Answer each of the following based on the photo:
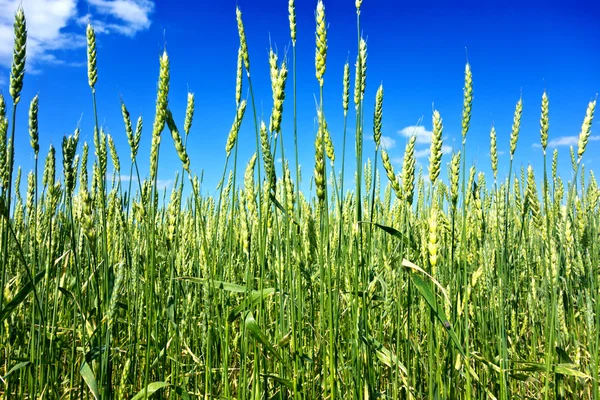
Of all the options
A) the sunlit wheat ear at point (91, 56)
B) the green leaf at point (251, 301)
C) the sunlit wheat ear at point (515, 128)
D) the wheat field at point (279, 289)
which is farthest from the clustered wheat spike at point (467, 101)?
the sunlit wheat ear at point (91, 56)

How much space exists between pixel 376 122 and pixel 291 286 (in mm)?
658

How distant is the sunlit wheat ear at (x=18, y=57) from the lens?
1106mm

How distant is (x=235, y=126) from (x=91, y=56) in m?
0.48

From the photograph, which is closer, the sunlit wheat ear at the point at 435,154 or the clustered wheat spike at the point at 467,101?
the sunlit wheat ear at the point at 435,154

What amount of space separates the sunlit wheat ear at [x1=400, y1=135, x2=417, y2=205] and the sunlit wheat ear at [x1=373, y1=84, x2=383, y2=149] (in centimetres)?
14

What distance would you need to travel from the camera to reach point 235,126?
144cm

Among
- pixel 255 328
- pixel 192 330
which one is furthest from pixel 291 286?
pixel 192 330

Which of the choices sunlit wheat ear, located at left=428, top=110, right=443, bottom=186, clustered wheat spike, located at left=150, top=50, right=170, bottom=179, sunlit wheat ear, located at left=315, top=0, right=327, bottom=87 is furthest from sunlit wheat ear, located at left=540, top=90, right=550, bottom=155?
clustered wheat spike, located at left=150, top=50, right=170, bottom=179

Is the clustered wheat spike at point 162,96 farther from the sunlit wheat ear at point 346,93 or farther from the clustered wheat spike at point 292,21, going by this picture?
the sunlit wheat ear at point 346,93

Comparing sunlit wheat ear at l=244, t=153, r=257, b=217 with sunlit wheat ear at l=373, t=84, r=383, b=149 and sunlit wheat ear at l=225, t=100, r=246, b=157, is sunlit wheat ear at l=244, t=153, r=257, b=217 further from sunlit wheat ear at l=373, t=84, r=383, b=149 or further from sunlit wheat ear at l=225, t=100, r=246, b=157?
sunlit wheat ear at l=373, t=84, r=383, b=149

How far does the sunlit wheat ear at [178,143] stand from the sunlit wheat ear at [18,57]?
0.37 m

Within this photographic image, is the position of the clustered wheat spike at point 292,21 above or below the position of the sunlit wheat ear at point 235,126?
above

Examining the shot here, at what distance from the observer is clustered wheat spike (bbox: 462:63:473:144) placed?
1466 millimetres

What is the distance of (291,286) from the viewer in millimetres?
1224
